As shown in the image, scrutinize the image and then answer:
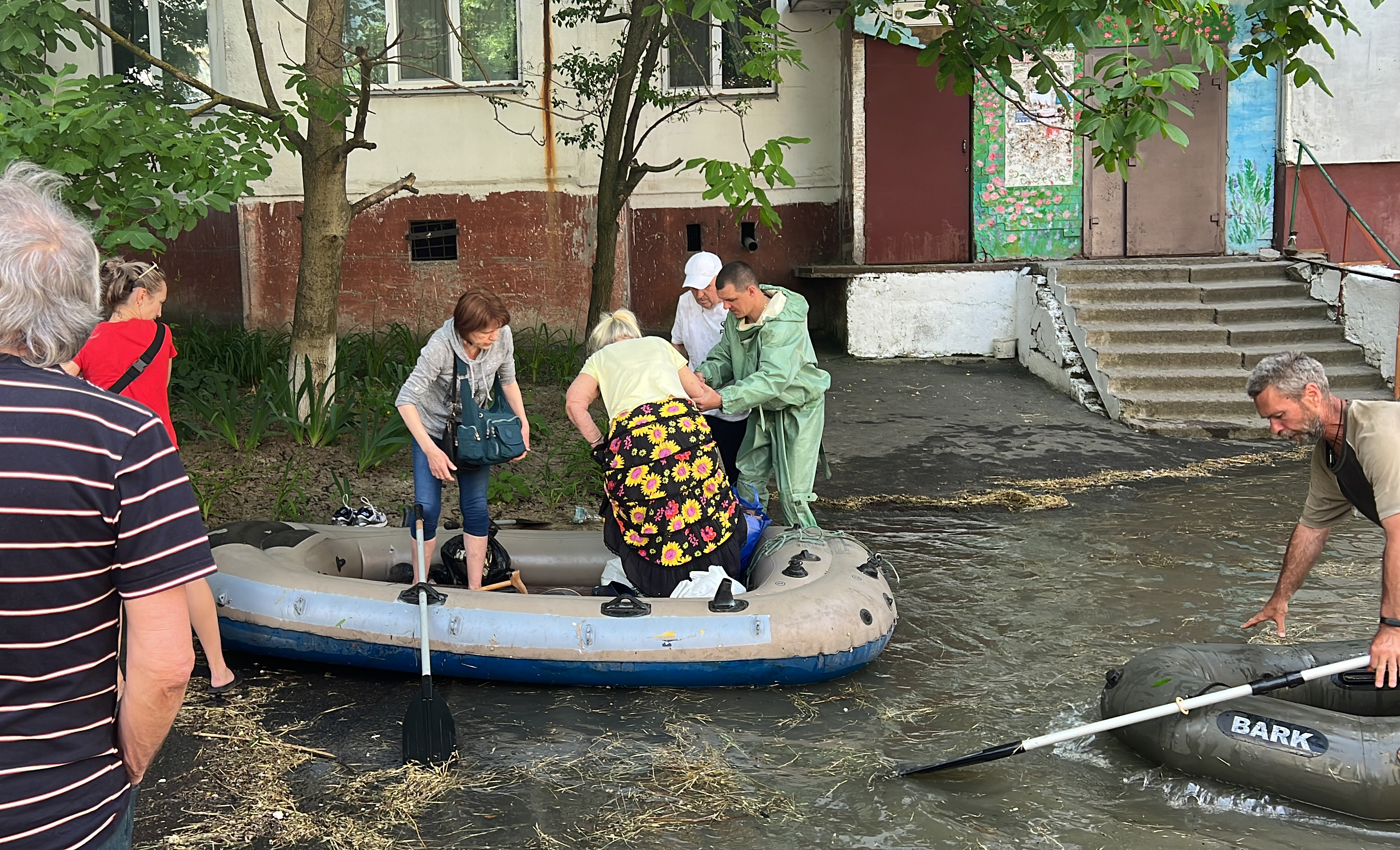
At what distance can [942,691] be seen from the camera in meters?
→ 4.89

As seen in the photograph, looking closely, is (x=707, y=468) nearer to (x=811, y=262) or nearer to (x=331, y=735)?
(x=331, y=735)

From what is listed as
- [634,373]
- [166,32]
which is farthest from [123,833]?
[166,32]

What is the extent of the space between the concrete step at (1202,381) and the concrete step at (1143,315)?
77cm

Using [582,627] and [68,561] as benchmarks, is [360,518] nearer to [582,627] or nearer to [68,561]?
[582,627]

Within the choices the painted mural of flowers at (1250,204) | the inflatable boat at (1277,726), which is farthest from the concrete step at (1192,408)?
the inflatable boat at (1277,726)

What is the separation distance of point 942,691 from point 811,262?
868 centimetres

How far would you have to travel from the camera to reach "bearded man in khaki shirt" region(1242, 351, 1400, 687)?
149 inches

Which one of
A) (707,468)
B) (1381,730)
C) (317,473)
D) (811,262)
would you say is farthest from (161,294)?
(811,262)

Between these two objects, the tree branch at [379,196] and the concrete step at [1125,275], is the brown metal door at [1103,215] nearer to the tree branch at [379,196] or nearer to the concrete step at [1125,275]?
the concrete step at [1125,275]

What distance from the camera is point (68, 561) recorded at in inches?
72.3

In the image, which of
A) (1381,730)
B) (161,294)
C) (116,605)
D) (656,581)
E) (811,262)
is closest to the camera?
(116,605)

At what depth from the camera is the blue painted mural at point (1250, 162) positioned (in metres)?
12.3

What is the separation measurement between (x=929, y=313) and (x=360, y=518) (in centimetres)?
704

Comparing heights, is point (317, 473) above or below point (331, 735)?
above
